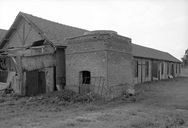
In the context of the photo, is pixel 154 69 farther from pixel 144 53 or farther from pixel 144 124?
pixel 144 124

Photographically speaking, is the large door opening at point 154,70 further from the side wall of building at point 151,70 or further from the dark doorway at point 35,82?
the dark doorway at point 35,82

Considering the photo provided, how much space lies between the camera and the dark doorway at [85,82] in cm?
1273

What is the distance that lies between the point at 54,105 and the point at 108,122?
14.5 feet

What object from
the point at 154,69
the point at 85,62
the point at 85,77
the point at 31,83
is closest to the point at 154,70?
the point at 154,69

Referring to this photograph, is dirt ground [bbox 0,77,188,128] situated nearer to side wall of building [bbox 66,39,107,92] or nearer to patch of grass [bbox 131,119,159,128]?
patch of grass [bbox 131,119,159,128]

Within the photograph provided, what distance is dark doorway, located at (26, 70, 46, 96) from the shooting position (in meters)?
13.8

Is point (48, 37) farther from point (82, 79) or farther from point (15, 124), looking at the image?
point (15, 124)

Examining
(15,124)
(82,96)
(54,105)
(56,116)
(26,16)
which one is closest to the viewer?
(15,124)

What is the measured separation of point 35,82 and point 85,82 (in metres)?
3.99

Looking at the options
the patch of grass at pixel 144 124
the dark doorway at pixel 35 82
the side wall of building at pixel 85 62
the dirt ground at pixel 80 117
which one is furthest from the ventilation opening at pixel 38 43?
the patch of grass at pixel 144 124

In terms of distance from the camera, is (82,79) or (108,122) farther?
(82,79)

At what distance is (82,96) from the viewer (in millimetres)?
11742

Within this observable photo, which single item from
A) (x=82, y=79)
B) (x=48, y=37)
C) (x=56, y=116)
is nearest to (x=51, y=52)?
(x=48, y=37)

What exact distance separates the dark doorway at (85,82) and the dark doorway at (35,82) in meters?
3.22
